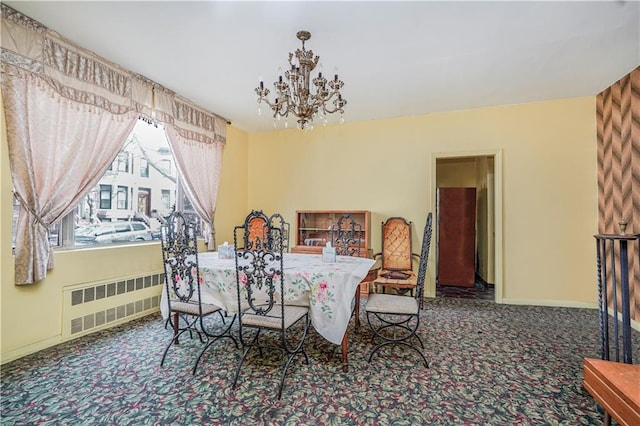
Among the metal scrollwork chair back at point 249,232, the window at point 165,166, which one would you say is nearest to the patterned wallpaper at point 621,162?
the metal scrollwork chair back at point 249,232

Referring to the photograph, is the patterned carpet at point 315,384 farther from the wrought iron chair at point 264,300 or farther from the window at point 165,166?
the window at point 165,166

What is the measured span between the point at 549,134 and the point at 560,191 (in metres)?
0.80

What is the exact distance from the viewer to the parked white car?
10.1 feet

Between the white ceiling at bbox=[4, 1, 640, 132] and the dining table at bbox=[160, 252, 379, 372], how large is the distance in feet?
6.73

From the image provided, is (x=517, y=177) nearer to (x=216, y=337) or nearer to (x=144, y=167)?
(x=216, y=337)

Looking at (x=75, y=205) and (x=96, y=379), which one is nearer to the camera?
(x=96, y=379)

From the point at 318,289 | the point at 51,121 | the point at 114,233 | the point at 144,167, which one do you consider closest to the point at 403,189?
the point at 318,289

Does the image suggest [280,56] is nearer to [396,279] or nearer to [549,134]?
[396,279]

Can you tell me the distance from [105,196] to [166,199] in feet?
2.75

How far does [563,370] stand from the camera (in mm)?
2275

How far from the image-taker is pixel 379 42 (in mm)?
2717

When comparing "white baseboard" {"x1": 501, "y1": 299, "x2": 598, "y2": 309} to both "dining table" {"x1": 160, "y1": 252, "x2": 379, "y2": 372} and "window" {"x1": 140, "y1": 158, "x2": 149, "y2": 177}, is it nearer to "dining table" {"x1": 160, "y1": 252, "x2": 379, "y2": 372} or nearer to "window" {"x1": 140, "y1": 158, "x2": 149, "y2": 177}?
"dining table" {"x1": 160, "y1": 252, "x2": 379, "y2": 372}

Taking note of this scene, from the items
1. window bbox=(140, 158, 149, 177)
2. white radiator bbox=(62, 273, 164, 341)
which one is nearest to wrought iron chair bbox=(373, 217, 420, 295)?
white radiator bbox=(62, 273, 164, 341)

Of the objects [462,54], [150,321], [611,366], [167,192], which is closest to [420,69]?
[462,54]
